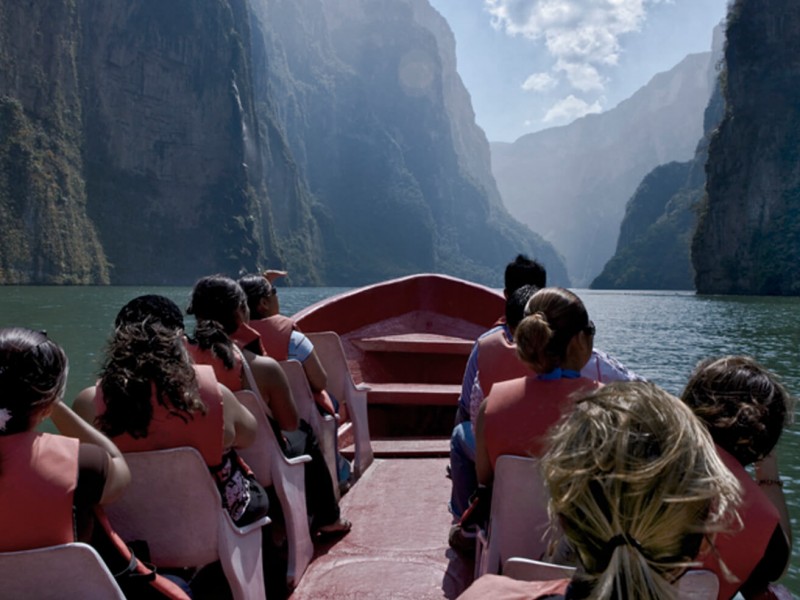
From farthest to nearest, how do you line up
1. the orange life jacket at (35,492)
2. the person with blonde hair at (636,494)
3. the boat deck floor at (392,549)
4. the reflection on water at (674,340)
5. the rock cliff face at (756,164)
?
1. the rock cliff face at (756,164)
2. the reflection on water at (674,340)
3. the boat deck floor at (392,549)
4. the orange life jacket at (35,492)
5. the person with blonde hair at (636,494)

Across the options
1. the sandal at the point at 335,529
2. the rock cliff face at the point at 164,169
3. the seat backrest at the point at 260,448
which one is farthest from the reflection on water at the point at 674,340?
the rock cliff face at the point at 164,169

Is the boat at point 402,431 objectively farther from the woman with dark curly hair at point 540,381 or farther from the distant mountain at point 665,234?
the distant mountain at point 665,234

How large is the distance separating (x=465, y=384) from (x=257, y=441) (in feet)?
2.89

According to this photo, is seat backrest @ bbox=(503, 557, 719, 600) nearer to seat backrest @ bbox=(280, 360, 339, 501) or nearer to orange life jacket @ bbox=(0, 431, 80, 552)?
orange life jacket @ bbox=(0, 431, 80, 552)

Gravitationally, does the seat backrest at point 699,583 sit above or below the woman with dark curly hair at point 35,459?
below

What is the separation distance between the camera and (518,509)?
68.4 inches

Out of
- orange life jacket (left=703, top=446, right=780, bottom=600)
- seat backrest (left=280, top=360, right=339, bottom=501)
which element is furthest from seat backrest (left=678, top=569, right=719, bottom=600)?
seat backrest (left=280, top=360, right=339, bottom=501)

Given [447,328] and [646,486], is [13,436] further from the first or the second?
[447,328]

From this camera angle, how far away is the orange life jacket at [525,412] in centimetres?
179

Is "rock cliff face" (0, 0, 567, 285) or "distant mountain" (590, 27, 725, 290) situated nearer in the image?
"rock cliff face" (0, 0, 567, 285)

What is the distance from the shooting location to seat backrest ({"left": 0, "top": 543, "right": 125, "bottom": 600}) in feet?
4.07

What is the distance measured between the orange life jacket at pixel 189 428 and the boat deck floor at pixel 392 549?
0.85 meters

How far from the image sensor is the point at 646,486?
0.79 metres

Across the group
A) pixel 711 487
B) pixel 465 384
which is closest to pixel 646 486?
pixel 711 487
